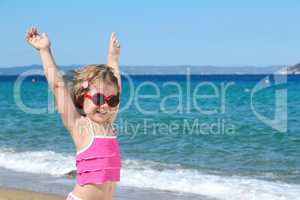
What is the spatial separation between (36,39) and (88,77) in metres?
0.32

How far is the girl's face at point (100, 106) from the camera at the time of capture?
10.2 ft

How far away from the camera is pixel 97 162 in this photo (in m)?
3.13

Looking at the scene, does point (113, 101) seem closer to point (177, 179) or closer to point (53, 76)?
point (53, 76)

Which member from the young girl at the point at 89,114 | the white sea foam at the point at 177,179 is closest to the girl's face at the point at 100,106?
the young girl at the point at 89,114

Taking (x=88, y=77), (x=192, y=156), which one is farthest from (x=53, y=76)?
(x=192, y=156)

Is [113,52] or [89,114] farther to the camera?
[113,52]

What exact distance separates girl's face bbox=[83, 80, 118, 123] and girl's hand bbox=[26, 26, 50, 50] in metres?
0.31

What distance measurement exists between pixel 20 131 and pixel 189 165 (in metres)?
9.74

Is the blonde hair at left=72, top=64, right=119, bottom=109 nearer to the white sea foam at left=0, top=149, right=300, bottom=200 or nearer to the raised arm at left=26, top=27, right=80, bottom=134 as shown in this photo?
the raised arm at left=26, top=27, right=80, bottom=134

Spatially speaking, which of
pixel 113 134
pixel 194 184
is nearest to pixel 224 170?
pixel 194 184

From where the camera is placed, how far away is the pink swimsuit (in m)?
3.13

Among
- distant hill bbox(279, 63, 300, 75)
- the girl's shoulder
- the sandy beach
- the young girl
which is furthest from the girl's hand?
distant hill bbox(279, 63, 300, 75)

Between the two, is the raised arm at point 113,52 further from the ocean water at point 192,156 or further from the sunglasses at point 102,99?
the ocean water at point 192,156

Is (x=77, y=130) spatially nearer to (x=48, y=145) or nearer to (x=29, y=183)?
(x=29, y=183)
